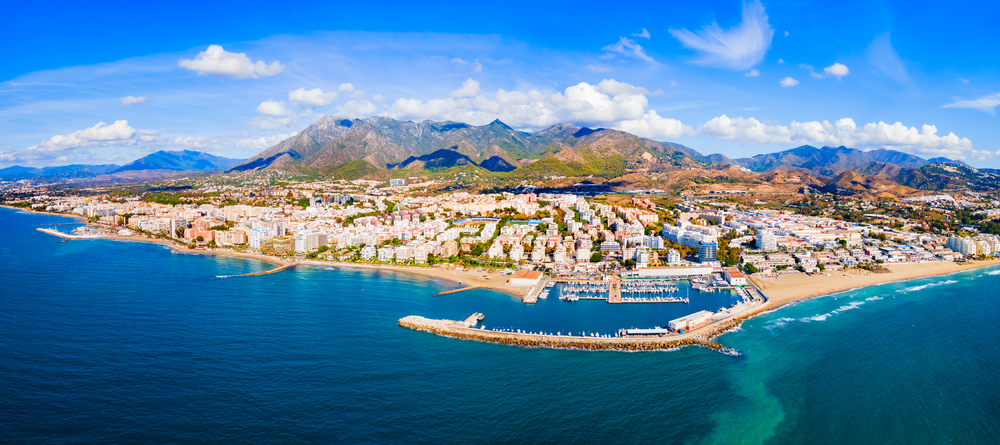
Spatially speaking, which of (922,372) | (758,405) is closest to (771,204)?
(922,372)

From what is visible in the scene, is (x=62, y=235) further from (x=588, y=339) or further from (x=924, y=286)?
(x=924, y=286)

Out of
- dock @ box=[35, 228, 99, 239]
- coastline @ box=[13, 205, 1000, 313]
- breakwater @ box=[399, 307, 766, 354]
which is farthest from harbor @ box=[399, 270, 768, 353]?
dock @ box=[35, 228, 99, 239]

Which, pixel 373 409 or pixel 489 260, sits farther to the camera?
pixel 489 260

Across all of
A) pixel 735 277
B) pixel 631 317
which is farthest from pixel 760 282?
pixel 631 317

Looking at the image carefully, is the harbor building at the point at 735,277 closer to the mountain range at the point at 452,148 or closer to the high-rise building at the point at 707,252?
the high-rise building at the point at 707,252

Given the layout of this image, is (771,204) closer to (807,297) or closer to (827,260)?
(827,260)

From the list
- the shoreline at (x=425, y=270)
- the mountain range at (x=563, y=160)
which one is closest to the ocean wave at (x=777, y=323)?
the shoreline at (x=425, y=270)

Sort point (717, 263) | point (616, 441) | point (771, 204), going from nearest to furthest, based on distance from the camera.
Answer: point (616, 441)
point (717, 263)
point (771, 204)
